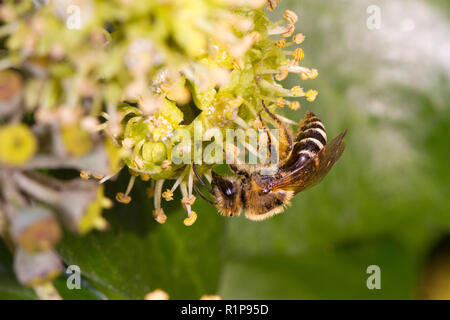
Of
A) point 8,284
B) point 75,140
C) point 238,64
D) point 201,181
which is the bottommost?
point 8,284

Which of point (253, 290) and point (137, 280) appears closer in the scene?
point (137, 280)

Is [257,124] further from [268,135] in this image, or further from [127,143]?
[127,143]

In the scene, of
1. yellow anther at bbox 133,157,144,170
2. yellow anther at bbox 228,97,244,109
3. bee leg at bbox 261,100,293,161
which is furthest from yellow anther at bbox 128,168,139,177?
bee leg at bbox 261,100,293,161

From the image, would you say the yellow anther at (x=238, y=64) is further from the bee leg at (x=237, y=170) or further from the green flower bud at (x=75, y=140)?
the green flower bud at (x=75, y=140)

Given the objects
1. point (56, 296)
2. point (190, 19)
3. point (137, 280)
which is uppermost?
point (190, 19)

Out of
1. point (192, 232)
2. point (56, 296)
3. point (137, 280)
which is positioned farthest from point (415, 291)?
point (56, 296)

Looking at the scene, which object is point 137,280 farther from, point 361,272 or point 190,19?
point 361,272

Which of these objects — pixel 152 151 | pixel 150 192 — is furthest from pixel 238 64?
pixel 150 192
